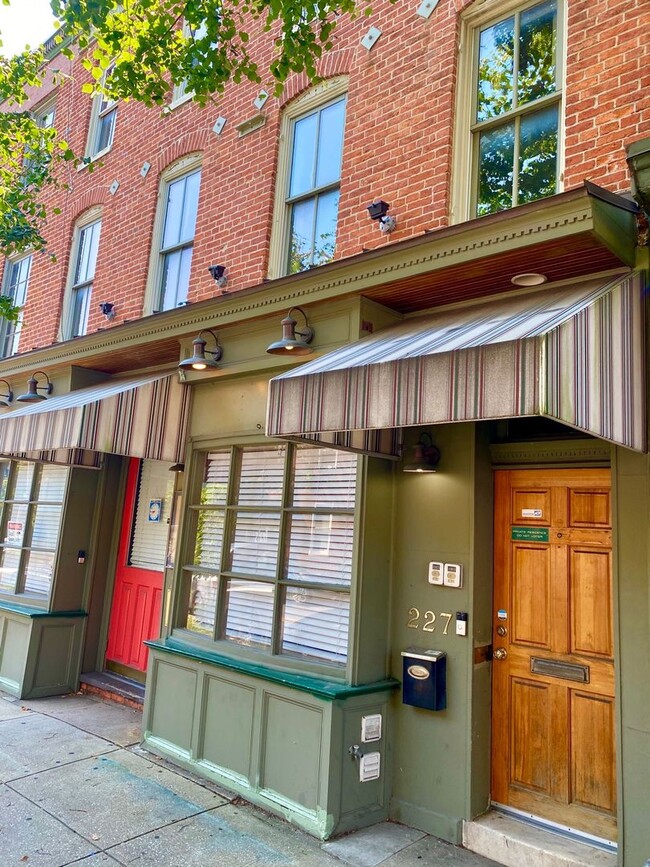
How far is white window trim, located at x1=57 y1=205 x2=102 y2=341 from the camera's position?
9133 millimetres

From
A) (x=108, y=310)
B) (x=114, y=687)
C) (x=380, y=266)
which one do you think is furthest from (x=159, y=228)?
(x=114, y=687)

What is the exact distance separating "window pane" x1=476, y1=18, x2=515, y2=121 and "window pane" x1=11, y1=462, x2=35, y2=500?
728 cm

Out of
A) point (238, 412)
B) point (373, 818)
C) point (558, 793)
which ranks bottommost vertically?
point (373, 818)

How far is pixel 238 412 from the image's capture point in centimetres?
A: 599

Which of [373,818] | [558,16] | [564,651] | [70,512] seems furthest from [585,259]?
[70,512]

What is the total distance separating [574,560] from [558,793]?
5.13 ft

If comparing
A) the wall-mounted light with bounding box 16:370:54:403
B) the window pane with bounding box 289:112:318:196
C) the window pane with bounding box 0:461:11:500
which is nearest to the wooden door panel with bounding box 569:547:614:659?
the window pane with bounding box 289:112:318:196

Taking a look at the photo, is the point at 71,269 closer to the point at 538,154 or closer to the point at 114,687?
the point at 114,687

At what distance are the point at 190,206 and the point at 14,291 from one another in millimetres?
4919

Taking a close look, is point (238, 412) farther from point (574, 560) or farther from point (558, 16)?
point (558, 16)

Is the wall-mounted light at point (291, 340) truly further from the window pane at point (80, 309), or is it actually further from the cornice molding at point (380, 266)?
the window pane at point (80, 309)

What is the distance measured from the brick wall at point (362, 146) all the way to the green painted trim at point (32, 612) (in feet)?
12.2

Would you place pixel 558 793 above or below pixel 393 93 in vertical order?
below

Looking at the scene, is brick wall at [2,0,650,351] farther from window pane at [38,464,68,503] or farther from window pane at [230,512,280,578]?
window pane at [230,512,280,578]
